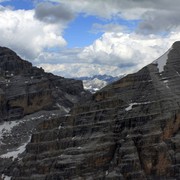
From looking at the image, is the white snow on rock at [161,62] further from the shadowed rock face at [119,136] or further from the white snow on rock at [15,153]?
the white snow on rock at [15,153]

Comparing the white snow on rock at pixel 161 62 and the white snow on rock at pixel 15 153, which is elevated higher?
the white snow on rock at pixel 161 62

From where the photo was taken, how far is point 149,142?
142m

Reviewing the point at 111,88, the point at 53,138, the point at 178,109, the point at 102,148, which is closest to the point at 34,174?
the point at 53,138

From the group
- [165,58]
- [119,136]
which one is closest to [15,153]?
[119,136]

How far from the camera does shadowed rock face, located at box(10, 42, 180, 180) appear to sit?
13988cm

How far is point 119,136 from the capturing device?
148 meters

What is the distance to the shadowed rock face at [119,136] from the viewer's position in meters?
140

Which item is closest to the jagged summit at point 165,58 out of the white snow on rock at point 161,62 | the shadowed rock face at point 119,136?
the white snow on rock at point 161,62

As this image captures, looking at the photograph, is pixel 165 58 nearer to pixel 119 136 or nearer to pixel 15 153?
pixel 119 136

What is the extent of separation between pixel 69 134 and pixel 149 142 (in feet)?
84.1

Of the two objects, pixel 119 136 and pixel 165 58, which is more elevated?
pixel 165 58

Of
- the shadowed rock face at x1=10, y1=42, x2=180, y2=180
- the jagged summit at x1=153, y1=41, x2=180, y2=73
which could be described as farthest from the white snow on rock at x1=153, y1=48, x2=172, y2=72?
the shadowed rock face at x1=10, y1=42, x2=180, y2=180

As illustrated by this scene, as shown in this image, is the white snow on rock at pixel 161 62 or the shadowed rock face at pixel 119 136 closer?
the shadowed rock face at pixel 119 136

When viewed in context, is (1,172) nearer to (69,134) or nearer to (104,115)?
(69,134)
